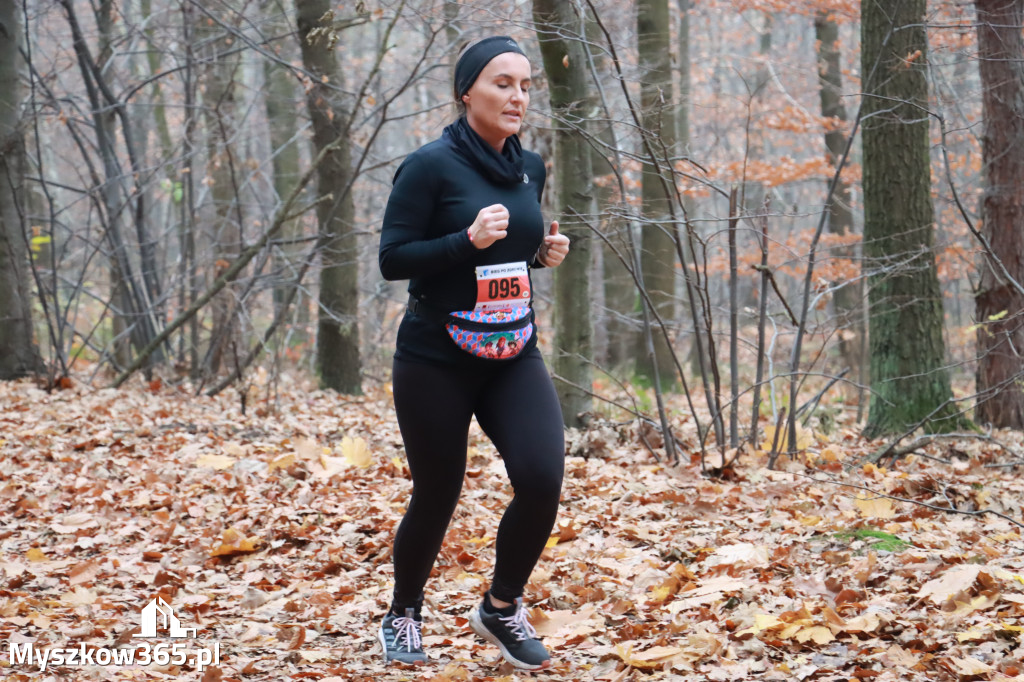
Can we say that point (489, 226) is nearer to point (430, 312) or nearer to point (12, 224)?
point (430, 312)

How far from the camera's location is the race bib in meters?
3.08

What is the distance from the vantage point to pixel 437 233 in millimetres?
3143

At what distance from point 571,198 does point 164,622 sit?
397cm

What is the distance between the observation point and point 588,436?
21.4 feet

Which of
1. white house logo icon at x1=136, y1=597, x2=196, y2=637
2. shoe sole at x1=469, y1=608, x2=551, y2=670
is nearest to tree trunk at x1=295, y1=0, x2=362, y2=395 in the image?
white house logo icon at x1=136, y1=597, x2=196, y2=637

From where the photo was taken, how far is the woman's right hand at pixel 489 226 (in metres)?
2.90

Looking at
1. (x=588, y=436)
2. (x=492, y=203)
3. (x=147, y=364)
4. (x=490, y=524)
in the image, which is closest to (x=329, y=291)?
(x=147, y=364)

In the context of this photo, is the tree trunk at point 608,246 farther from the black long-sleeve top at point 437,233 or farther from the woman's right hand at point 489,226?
the woman's right hand at point 489,226

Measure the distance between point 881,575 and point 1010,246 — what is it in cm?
501

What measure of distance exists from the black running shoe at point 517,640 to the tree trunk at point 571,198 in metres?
3.00

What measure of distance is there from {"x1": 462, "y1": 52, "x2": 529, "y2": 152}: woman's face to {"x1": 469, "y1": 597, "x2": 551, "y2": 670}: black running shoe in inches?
63.9

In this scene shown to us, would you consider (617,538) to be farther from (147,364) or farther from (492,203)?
(147,364)

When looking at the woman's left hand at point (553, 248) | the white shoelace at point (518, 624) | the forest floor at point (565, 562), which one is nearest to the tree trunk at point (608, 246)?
the forest floor at point (565, 562)
